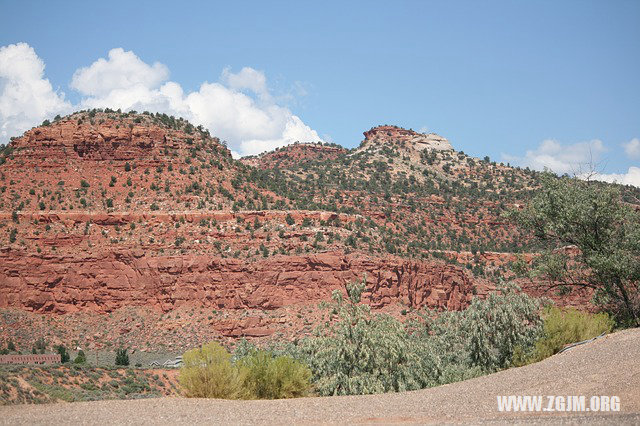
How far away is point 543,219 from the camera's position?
90.6 ft

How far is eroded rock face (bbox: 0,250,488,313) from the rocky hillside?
3.1 inches

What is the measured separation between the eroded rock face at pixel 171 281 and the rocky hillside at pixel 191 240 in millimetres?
78

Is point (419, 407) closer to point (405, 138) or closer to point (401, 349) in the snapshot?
point (401, 349)

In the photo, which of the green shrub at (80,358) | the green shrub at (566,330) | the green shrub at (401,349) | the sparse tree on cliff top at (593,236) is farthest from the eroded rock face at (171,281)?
the green shrub at (566,330)

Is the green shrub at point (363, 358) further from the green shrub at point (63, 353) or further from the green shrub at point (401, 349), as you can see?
the green shrub at point (63, 353)

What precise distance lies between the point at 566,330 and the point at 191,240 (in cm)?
3185

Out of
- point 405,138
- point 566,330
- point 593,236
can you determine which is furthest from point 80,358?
point 405,138

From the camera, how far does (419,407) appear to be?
16000 mm

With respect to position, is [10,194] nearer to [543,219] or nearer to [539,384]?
[543,219]

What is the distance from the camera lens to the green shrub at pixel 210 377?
64.8 feet

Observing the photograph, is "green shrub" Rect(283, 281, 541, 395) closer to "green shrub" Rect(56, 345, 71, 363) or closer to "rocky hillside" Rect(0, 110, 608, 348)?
"rocky hillside" Rect(0, 110, 608, 348)

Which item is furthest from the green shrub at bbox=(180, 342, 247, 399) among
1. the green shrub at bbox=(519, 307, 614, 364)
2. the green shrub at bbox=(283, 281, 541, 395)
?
the green shrub at bbox=(519, 307, 614, 364)

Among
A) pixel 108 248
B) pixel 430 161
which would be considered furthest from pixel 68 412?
pixel 430 161

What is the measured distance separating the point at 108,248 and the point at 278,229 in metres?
12.8
